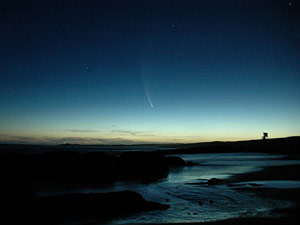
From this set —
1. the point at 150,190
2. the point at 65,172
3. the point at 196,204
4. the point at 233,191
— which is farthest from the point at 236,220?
the point at 65,172

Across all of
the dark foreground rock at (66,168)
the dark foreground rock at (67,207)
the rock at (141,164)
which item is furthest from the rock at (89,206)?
the rock at (141,164)

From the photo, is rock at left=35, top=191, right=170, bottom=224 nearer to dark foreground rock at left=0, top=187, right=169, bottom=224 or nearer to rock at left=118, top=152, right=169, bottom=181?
dark foreground rock at left=0, top=187, right=169, bottom=224

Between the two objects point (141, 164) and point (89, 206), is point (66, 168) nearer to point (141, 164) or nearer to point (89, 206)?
point (141, 164)

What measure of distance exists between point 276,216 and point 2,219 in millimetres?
11651

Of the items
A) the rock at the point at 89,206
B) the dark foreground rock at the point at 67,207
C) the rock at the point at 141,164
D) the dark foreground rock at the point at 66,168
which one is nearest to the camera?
the dark foreground rock at the point at 67,207

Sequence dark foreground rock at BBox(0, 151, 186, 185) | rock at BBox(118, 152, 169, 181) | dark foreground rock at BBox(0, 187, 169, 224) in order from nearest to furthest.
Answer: dark foreground rock at BBox(0, 187, 169, 224)
dark foreground rock at BBox(0, 151, 186, 185)
rock at BBox(118, 152, 169, 181)

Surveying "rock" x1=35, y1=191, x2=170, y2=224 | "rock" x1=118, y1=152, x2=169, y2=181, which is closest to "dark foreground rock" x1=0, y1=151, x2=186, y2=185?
"rock" x1=118, y1=152, x2=169, y2=181

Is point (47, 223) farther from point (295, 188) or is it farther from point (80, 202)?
point (295, 188)

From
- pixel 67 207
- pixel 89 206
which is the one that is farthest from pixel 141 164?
pixel 67 207

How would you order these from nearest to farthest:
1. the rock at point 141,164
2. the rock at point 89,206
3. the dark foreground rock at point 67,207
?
the dark foreground rock at point 67,207
the rock at point 89,206
the rock at point 141,164

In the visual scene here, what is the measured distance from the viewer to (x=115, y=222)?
990 centimetres

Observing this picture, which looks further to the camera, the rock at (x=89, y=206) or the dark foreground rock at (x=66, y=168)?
the dark foreground rock at (x=66, y=168)

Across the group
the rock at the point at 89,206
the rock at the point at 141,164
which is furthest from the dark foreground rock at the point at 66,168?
the rock at the point at 89,206

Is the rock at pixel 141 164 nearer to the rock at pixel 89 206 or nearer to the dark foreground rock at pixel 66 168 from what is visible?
the dark foreground rock at pixel 66 168
